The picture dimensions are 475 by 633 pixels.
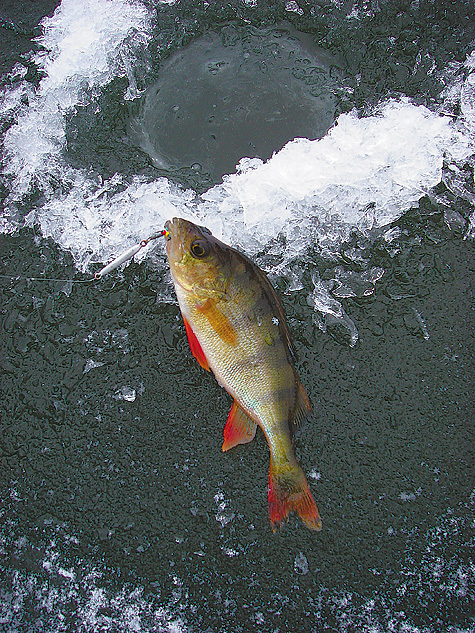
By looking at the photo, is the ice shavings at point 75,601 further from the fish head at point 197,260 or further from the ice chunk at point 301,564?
the fish head at point 197,260

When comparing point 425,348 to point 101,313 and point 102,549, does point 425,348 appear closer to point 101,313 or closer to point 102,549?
point 101,313

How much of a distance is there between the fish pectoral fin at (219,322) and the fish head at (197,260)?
6 centimetres

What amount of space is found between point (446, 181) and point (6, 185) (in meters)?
3.07

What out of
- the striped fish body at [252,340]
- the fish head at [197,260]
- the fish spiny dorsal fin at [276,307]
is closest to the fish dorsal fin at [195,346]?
the striped fish body at [252,340]

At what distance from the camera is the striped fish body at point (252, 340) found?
217cm

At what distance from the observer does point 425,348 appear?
107 inches

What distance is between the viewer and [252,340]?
2.19 metres

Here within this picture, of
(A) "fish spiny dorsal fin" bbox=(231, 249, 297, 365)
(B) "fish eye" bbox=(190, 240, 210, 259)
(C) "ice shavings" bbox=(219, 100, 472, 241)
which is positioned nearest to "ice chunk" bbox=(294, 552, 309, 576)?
(A) "fish spiny dorsal fin" bbox=(231, 249, 297, 365)

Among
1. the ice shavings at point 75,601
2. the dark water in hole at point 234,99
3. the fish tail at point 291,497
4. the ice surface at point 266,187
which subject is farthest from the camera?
the dark water in hole at point 234,99

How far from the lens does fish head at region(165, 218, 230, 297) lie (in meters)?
2.19

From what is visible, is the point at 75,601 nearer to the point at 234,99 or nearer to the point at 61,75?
the point at 234,99

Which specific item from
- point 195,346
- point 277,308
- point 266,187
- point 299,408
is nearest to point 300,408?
point 299,408

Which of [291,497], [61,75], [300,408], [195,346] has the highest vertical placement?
[61,75]

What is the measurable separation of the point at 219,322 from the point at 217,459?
0.87 m
